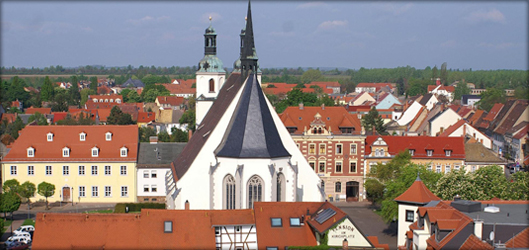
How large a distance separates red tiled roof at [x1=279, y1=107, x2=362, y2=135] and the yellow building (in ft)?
48.3

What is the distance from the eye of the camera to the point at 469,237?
83.6ft

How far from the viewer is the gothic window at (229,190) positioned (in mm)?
38500

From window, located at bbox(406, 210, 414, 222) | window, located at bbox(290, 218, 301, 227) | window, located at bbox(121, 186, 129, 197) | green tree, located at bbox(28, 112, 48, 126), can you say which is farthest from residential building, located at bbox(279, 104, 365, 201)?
green tree, located at bbox(28, 112, 48, 126)

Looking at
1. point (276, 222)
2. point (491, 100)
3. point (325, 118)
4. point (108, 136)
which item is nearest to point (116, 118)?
point (108, 136)

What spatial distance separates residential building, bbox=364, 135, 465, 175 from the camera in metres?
58.4

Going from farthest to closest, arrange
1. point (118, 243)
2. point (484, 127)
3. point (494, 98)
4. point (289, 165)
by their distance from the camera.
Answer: point (494, 98)
point (484, 127)
point (289, 165)
point (118, 243)

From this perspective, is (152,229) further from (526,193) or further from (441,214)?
(526,193)

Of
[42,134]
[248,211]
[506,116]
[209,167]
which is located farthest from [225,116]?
[506,116]

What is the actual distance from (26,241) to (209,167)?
12.5 m

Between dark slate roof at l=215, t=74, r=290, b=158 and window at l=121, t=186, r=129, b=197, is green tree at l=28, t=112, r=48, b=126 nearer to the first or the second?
window at l=121, t=186, r=129, b=197

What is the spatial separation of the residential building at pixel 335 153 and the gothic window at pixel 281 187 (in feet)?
61.5

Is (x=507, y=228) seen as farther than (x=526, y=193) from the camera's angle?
No

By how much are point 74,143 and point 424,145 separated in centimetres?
3161

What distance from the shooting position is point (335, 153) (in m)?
58.0
